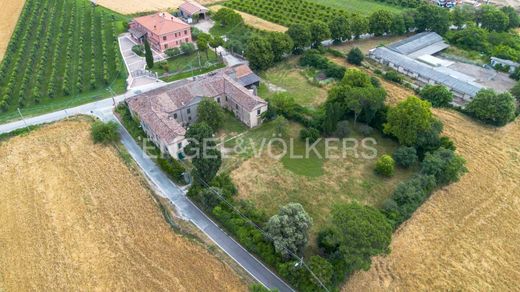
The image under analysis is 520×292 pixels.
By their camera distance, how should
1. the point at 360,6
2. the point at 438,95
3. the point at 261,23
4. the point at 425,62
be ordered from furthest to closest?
the point at 360,6 → the point at 261,23 → the point at 425,62 → the point at 438,95

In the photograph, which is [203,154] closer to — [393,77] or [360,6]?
[393,77]

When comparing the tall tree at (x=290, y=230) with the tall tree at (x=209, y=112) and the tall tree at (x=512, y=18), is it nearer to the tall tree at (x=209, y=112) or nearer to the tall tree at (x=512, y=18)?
the tall tree at (x=209, y=112)

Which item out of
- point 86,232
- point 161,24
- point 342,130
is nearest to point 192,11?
point 161,24

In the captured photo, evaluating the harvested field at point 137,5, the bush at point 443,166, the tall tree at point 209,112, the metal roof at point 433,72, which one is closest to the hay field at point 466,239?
the bush at point 443,166

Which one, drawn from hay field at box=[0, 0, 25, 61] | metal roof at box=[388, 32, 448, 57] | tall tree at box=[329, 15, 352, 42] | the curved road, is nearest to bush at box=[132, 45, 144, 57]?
the curved road

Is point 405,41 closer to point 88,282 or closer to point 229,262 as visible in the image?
point 229,262

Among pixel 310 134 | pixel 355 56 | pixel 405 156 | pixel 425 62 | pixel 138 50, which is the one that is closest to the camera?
pixel 405 156
